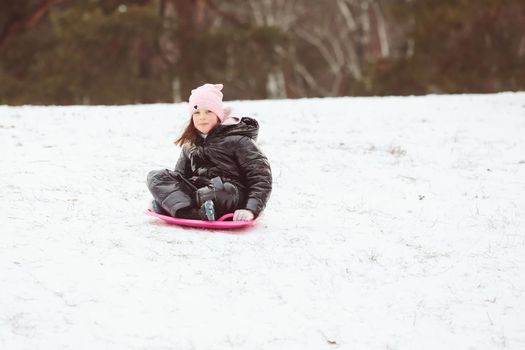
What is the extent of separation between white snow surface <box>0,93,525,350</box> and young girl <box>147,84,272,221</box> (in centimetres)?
18

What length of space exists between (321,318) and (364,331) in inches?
10.0

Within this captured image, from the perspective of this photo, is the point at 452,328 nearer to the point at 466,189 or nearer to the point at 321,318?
the point at 321,318

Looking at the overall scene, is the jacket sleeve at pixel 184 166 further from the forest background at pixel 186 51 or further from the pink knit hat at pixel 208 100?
the forest background at pixel 186 51

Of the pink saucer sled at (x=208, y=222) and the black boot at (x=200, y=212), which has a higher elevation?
the black boot at (x=200, y=212)

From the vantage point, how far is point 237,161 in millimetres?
5527

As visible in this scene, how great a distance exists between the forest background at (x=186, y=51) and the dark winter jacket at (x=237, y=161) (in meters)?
15.6

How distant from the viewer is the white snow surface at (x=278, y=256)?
391 centimetres

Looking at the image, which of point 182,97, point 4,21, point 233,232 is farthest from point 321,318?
point 4,21

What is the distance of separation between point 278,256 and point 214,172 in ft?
3.06

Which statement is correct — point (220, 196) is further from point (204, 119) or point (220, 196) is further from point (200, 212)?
point (204, 119)

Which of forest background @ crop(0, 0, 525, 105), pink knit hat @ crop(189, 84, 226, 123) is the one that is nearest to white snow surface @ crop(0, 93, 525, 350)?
pink knit hat @ crop(189, 84, 226, 123)

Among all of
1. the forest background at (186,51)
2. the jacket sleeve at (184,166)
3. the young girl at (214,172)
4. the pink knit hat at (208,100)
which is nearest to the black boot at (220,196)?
the young girl at (214,172)

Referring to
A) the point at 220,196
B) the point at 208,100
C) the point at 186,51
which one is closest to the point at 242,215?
the point at 220,196

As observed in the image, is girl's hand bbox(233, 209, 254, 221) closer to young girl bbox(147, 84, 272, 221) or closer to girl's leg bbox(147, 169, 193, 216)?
Answer: young girl bbox(147, 84, 272, 221)
